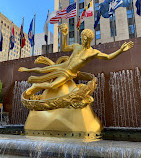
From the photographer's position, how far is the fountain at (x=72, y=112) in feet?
10.2

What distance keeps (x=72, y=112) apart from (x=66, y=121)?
0.34 m

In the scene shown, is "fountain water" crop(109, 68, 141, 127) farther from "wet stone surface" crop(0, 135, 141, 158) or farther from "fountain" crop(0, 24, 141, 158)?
"wet stone surface" crop(0, 135, 141, 158)

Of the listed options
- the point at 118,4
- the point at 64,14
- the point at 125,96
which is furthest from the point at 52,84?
the point at 64,14

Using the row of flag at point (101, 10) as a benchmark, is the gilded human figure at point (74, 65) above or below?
below

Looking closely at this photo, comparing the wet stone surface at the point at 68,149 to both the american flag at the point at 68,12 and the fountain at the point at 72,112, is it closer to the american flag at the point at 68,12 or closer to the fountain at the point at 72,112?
the fountain at the point at 72,112

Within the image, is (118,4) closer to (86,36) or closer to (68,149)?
(86,36)

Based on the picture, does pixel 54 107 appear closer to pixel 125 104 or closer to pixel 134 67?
pixel 125 104

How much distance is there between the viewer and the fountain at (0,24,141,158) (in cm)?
312

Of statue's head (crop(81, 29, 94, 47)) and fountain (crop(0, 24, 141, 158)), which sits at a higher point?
statue's head (crop(81, 29, 94, 47))

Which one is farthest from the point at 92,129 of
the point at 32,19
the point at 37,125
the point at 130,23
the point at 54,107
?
the point at 130,23

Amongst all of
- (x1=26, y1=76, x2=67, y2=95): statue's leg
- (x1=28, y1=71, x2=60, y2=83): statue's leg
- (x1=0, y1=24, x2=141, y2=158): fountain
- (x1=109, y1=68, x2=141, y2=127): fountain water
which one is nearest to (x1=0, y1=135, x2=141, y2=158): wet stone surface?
(x1=0, y1=24, x2=141, y2=158): fountain

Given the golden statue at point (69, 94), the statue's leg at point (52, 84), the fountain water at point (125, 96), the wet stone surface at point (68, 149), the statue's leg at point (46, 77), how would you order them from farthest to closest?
the fountain water at point (125, 96) < the statue's leg at point (46, 77) < the statue's leg at point (52, 84) < the golden statue at point (69, 94) < the wet stone surface at point (68, 149)

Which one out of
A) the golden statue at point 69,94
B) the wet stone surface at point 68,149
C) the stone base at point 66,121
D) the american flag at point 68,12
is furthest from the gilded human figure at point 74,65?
the american flag at point 68,12

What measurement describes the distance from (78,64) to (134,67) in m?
2.85
